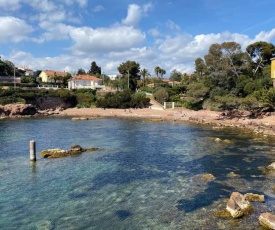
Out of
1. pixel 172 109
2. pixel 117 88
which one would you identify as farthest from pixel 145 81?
pixel 172 109

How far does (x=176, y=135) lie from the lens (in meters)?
45.5

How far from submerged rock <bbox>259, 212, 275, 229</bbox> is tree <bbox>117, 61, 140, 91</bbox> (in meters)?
93.8

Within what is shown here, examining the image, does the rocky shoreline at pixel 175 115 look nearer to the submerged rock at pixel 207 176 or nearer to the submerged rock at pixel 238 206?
the submerged rock at pixel 207 176

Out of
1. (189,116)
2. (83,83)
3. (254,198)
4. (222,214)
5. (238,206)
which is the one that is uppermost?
(83,83)

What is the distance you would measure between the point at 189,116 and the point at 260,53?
2750 centimetres

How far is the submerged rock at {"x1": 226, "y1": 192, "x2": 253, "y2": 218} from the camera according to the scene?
16.5 metres

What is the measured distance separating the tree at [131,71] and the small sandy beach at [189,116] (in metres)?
28.2

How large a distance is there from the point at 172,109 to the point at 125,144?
4245 centimetres

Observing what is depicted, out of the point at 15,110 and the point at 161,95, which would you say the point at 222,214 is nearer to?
the point at 15,110

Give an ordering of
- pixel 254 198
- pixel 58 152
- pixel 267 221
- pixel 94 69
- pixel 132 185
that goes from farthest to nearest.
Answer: pixel 94 69 → pixel 58 152 → pixel 132 185 → pixel 254 198 → pixel 267 221

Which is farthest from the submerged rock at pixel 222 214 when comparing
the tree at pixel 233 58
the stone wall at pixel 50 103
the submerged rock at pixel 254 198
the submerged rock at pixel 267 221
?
the stone wall at pixel 50 103

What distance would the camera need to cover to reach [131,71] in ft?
357

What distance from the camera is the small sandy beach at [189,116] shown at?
51.4m

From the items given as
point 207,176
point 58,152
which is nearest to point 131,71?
point 58,152
